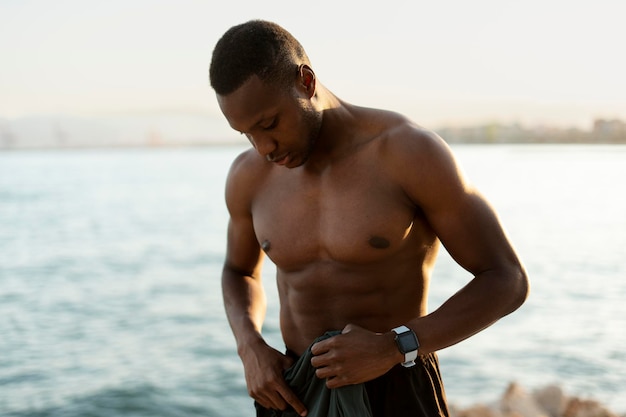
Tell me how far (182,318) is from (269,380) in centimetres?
1094

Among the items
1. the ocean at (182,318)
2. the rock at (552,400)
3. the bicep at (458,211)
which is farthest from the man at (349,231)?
the ocean at (182,318)

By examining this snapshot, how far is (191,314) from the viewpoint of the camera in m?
13.4

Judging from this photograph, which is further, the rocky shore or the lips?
the rocky shore

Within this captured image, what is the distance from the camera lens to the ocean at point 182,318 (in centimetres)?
911

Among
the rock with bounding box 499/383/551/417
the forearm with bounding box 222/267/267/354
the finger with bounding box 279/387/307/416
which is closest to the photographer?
the finger with bounding box 279/387/307/416

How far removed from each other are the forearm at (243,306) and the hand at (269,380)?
0.06 metres

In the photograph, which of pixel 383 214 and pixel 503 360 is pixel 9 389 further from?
pixel 383 214

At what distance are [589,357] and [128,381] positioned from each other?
5.74 m

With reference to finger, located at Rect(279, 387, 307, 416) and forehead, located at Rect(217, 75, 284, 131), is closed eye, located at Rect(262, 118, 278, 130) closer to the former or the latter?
forehead, located at Rect(217, 75, 284, 131)

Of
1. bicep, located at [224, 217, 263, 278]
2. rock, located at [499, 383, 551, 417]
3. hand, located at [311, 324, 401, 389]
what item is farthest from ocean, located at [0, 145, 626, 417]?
hand, located at [311, 324, 401, 389]

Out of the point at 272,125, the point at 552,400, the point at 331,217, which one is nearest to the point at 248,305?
the point at 331,217

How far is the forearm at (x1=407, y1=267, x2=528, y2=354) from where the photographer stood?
86.4 inches

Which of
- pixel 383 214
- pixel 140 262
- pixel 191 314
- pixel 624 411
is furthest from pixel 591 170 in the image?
pixel 383 214

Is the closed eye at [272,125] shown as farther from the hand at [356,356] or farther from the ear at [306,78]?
the hand at [356,356]
